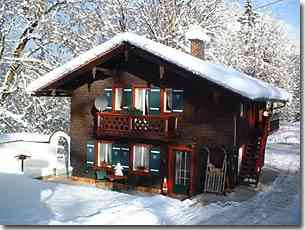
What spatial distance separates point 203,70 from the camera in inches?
241

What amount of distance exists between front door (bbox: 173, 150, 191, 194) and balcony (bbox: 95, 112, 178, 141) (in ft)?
1.18

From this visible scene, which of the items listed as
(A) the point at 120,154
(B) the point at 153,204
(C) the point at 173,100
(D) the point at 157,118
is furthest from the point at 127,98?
(B) the point at 153,204

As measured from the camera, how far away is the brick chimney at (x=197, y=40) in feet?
25.7

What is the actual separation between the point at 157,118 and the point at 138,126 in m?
0.37

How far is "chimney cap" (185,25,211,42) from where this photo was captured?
786 cm

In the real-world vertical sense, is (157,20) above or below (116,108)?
above

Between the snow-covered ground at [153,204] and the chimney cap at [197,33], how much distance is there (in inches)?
89.6

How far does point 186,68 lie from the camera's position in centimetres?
613

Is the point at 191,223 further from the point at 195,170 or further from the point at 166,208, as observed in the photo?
the point at 195,170

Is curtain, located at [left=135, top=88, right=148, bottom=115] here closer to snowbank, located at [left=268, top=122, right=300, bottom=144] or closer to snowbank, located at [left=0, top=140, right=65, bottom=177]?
snowbank, located at [left=0, top=140, right=65, bottom=177]

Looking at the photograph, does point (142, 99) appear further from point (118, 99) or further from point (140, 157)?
point (140, 157)

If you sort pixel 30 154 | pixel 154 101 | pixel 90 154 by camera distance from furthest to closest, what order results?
pixel 90 154, pixel 30 154, pixel 154 101

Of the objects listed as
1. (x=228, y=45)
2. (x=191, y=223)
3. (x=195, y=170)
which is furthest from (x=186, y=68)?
(x=191, y=223)

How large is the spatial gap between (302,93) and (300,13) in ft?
3.28
